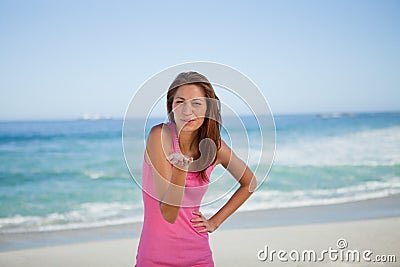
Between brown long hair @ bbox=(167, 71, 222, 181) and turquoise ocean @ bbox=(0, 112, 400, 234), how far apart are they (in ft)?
0.43

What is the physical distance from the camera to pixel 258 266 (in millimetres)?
4348

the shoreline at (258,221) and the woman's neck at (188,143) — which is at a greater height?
the woman's neck at (188,143)

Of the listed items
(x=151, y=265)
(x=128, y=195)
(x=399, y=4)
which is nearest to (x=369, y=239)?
(x=151, y=265)

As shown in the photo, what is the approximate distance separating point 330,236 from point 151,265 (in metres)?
3.46

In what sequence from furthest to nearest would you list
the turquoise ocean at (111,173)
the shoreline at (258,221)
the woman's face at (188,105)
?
the turquoise ocean at (111,173)
the shoreline at (258,221)
the woman's face at (188,105)

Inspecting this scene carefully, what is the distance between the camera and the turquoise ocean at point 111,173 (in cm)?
752

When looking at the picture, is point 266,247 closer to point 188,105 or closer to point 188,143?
point 188,143

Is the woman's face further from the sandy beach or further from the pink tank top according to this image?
the sandy beach

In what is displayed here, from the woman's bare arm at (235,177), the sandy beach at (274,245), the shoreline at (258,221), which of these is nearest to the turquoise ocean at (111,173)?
the woman's bare arm at (235,177)

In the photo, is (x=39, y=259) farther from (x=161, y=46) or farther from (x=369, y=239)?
(x=161, y=46)

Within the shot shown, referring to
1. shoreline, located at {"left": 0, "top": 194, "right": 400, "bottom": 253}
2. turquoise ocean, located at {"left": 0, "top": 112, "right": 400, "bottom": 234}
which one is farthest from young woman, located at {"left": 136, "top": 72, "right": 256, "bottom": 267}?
shoreline, located at {"left": 0, "top": 194, "right": 400, "bottom": 253}

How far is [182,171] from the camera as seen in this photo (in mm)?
1886

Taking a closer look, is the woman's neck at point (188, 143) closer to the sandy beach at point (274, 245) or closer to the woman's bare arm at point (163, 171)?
the woman's bare arm at point (163, 171)

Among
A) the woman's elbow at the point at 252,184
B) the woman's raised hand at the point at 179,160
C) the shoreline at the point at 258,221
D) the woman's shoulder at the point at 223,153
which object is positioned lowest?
the shoreline at the point at 258,221
